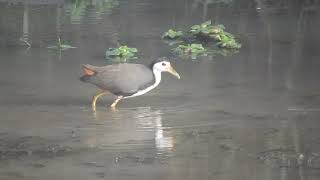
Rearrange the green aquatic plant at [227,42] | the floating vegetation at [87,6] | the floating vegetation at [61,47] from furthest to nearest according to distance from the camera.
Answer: the floating vegetation at [87,6] → the floating vegetation at [61,47] → the green aquatic plant at [227,42]

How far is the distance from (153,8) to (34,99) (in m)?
13.6

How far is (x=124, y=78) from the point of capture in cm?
1188

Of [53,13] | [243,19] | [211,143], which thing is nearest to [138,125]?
[211,143]

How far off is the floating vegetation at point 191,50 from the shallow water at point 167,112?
34 centimetres

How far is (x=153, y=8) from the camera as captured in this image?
25.7 metres

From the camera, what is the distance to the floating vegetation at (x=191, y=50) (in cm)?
1684

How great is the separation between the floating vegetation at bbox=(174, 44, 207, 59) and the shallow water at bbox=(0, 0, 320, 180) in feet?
1.11

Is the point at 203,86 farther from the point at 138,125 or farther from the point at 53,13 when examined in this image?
the point at 53,13

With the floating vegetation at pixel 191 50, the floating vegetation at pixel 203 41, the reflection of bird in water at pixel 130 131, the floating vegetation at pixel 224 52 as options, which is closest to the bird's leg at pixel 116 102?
the reflection of bird in water at pixel 130 131

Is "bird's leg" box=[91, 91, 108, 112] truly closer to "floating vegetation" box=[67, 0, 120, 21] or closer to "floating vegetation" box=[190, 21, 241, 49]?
"floating vegetation" box=[190, 21, 241, 49]

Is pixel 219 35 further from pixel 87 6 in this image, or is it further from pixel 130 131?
pixel 87 6

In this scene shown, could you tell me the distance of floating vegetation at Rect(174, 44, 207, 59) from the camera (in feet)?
55.3

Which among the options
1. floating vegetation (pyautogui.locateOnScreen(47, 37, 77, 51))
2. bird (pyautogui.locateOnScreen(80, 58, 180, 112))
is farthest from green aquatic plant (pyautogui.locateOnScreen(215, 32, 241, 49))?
bird (pyautogui.locateOnScreen(80, 58, 180, 112))

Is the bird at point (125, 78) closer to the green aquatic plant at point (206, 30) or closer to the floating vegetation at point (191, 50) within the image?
the floating vegetation at point (191, 50)
